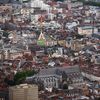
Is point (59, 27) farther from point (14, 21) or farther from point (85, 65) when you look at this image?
point (85, 65)

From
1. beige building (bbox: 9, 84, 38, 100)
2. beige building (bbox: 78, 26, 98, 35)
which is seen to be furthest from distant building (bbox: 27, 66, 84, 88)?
beige building (bbox: 78, 26, 98, 35)

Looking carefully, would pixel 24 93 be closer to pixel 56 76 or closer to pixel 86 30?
pixel 56 76

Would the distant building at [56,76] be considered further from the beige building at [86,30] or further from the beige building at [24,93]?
the beige building at [86,30]

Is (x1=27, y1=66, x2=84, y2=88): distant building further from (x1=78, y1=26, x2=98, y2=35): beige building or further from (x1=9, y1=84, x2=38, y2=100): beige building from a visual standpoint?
(x1=78, y1=26, x2=98, y2=35): beige building

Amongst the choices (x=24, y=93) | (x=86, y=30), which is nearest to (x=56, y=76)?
(x=24, y=93)

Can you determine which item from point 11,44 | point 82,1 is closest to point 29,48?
point 11,44

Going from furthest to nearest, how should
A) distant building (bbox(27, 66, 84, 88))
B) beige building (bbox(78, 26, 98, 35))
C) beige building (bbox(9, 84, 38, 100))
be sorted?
beige building (bbox(78, 26, 98, 35)), distant building (bbox(27, 66, 84, 88)), beige building (bbox(9, 84, 38, 100))

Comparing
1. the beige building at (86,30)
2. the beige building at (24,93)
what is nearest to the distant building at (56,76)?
the beige building at (24,93)

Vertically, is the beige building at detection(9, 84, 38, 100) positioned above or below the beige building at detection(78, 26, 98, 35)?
above
